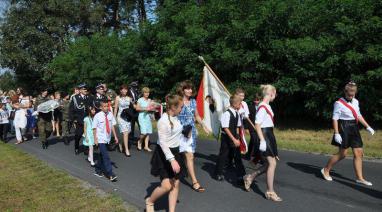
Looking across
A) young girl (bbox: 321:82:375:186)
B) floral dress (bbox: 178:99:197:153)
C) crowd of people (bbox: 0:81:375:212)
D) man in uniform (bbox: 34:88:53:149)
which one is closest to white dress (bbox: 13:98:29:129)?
crowd of people (bbox: 0:81:375:212)

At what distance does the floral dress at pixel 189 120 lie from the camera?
23.8 ft

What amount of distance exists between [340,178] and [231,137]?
7.30ft

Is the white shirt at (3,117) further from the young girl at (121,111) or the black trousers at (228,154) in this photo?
the black trousers at (228,154)

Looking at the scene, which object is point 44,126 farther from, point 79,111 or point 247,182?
point 247,182

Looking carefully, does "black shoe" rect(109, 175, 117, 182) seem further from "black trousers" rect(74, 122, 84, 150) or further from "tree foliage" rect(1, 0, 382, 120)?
"tree foliage" rect(1, 0, 382, 120)

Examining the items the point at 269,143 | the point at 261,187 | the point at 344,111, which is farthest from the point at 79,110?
the point at 344,111

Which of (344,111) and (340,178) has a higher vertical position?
(344,111)

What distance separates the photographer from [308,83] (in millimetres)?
14727

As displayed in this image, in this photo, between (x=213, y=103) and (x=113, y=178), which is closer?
(x=113, y=178)

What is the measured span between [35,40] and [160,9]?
1802 centimetres

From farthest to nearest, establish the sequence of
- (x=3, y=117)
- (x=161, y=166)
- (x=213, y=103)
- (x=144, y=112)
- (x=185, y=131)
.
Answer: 1. (x=3, y=117)
2. (x=144, y=112)
3. (x=213, y=103)
4. (x=185, y=131)
5. (x=161, y=166)

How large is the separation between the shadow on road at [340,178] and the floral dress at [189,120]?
2.54 metres

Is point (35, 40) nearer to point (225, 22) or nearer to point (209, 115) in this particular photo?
point (225, 22)

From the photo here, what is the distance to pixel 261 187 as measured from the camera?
7.43m
